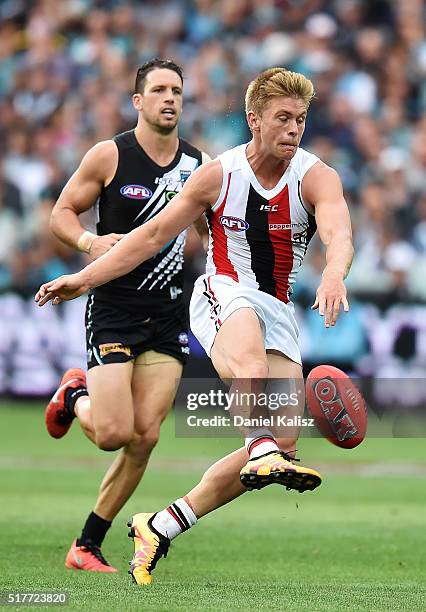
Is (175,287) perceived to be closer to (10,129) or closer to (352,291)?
(352,291)

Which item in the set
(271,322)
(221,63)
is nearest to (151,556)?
(271,322)

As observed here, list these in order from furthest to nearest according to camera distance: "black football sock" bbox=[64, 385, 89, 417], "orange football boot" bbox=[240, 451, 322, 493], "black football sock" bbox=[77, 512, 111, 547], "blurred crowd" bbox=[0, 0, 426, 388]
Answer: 1. "blurred crowd" bbox=[0, 0, 426, 388]
2. "black football sock" bbox=[64, 385, 89, 417]
3. "black football sock" bbox=[77, 512, 111, 547]
4. "orange football boot" bbox=[240, 451, 322, 493]

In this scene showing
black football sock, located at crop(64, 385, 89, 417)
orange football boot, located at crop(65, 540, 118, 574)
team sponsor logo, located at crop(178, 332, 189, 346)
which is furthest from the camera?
black football sock, located at crop(64, 385, 89, 417)

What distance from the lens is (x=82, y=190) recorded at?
8.37 metres

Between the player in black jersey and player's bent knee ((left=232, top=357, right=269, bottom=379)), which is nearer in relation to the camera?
player's bent knee ((left=232, top=357, right=269, bottom=379))

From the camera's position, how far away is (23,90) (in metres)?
19.7

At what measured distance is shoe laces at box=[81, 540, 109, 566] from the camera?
792 cm

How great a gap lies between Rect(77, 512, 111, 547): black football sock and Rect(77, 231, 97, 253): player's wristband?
169cm

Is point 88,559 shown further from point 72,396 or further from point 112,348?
point 72,396

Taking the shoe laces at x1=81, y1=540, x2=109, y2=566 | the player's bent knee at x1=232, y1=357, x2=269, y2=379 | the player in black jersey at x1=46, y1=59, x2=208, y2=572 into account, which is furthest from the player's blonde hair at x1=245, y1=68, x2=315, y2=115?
the shoe laces at x1=81, y1=540, x2=109, y2=566

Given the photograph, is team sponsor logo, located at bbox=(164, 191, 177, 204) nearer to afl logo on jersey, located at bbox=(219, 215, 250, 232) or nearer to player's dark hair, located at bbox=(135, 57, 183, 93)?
player's dark hair, located at bbox=(135, 57, 183, 93)

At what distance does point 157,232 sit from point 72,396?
2210 mm

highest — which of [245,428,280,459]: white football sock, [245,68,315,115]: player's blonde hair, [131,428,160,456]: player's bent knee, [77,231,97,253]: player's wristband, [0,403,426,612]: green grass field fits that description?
[245,68,315,115]: player's blonde hair

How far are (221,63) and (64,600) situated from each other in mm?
13377
